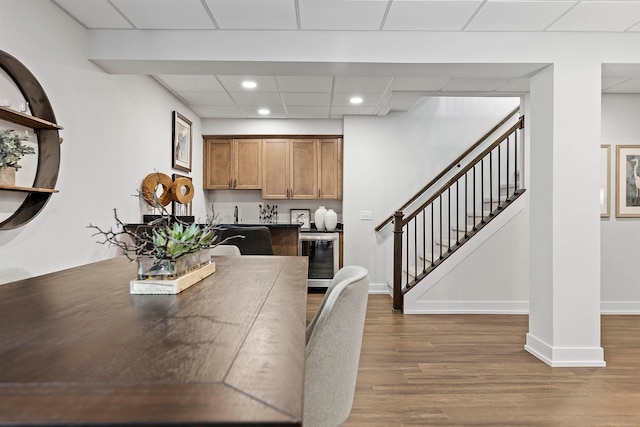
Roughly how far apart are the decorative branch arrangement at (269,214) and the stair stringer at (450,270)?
98.0 inches

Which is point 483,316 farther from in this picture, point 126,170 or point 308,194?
point 126,170

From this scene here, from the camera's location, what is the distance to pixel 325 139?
5941mm

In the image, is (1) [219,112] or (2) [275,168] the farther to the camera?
(2) [275,168]

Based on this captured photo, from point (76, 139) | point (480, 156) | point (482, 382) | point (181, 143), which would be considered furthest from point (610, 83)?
point (76, 139)

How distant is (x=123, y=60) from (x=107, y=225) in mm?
1250

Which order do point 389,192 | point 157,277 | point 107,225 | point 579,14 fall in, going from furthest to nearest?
point 389,192
point 107,225
point 579,14
point 157,277

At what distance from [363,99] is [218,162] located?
92.6 inches

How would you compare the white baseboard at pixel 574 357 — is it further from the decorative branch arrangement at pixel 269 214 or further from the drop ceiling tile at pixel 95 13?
the decorative branch arrangement at pixel 269 214

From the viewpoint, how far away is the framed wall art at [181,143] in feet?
15.3

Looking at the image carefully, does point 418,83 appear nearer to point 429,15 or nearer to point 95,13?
point 429,15

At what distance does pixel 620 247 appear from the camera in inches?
180

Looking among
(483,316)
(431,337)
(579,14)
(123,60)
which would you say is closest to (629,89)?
(579,14)

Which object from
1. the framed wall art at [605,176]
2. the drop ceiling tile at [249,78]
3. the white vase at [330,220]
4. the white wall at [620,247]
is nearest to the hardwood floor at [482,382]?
the white wall at [620,247]

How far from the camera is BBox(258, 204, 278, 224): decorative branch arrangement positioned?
6.20 m
